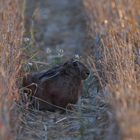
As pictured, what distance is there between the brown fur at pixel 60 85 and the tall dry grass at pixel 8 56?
24cm

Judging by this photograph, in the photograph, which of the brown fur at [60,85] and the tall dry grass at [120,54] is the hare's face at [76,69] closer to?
the brown fur at [60,85]

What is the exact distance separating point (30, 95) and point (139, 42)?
49.6 inches

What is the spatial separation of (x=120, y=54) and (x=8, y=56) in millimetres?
975

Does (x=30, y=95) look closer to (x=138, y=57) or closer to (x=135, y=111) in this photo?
(x=138, y=57)

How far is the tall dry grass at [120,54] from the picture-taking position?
4238 millimetres

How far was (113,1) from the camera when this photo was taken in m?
8.04

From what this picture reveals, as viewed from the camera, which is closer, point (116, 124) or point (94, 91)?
point (116, 124)

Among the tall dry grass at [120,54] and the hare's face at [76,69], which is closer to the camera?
the tall dry grass at [120,54]

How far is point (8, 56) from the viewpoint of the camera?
5.77 meters

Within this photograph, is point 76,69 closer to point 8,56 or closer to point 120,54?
point 120,54

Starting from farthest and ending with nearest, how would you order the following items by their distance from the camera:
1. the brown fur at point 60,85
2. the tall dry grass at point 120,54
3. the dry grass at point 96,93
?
1. the brown fur at point 60,85
2. the dry grass at point 96,93
3. the tall dry grass at point 120,54

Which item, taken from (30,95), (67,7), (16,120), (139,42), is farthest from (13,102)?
(67,7)

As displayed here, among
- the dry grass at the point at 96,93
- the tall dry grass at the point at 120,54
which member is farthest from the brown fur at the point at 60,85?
the tall dry grass at the point at 120,54

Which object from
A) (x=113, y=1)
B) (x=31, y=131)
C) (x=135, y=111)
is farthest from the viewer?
(x=113, y=1)
